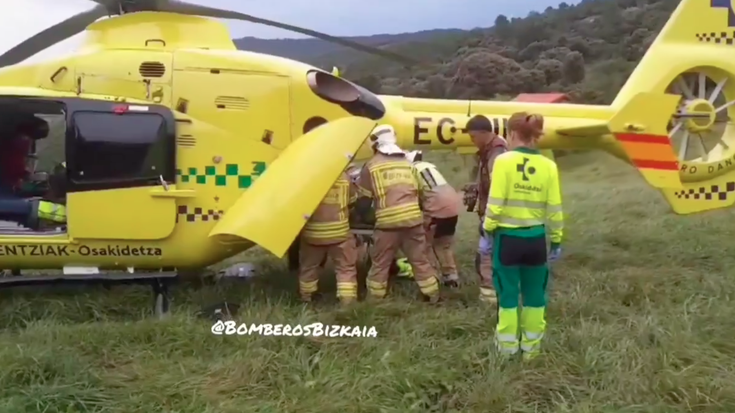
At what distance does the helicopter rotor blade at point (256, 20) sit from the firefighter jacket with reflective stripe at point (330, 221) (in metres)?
1.16

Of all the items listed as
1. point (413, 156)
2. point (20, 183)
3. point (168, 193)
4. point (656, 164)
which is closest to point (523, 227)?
point (413, 156)

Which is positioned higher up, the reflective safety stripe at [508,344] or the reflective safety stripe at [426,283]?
the reflective safety stripe at [508,344]

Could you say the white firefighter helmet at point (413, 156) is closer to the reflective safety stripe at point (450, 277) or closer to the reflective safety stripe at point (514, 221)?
the reflective safety stripe at point (450, 277)

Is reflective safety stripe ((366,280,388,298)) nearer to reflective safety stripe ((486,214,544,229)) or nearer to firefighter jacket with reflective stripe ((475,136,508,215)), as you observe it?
firefighter jacket with reflective stripe ((475,136,508,215))

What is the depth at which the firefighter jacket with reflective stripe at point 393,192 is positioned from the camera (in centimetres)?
621

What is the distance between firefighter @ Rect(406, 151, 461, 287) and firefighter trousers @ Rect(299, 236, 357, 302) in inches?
30.3

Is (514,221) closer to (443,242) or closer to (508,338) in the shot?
(508,338)

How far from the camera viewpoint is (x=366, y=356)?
491 cm

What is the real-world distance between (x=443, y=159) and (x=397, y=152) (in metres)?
20.8

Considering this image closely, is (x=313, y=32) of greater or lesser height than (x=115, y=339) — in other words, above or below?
above

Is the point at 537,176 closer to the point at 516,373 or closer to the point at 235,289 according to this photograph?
the point at 516,373

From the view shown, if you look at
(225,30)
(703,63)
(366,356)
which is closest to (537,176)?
(366,356)

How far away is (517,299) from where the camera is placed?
4703mm

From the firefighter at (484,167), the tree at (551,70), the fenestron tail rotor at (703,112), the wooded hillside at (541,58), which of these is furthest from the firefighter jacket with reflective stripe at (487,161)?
the tree at (551,70)
